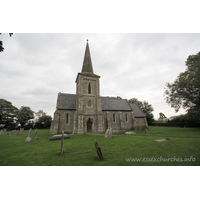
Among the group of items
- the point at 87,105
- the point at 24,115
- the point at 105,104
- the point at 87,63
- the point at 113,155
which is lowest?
the point at 113,155

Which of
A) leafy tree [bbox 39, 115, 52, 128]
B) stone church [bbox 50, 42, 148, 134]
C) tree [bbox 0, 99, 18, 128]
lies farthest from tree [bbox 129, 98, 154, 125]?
tree [bbox 0, 99, 18, 128]

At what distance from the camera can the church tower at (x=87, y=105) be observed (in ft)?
65.9

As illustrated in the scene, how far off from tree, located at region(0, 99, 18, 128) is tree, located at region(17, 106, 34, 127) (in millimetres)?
1686

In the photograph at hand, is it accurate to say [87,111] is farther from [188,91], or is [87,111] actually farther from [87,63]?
[188,91]

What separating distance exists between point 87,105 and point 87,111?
1.35m

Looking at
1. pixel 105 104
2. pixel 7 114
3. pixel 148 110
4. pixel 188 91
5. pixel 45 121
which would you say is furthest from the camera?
pixel 148 110

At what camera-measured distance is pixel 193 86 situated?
59.7 ft

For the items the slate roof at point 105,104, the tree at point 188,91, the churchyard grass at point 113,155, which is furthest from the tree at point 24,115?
the tree at point 188,91

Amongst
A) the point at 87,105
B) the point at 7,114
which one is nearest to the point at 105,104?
the point at 87,105

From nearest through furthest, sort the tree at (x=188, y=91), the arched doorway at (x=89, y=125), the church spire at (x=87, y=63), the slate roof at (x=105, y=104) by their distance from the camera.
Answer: the tree at (x=188, y=91) → the arched doorway at (x=89, y=125) → the slate roof at (x=105, y=104) → the church spire at (x=87, y=63)

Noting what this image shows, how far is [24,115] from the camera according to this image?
35.0m

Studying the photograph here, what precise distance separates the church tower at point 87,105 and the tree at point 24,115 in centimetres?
2569

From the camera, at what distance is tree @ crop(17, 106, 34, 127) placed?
34531mm

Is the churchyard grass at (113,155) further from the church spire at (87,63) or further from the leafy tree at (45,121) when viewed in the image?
the leafy tree at (45,121)
